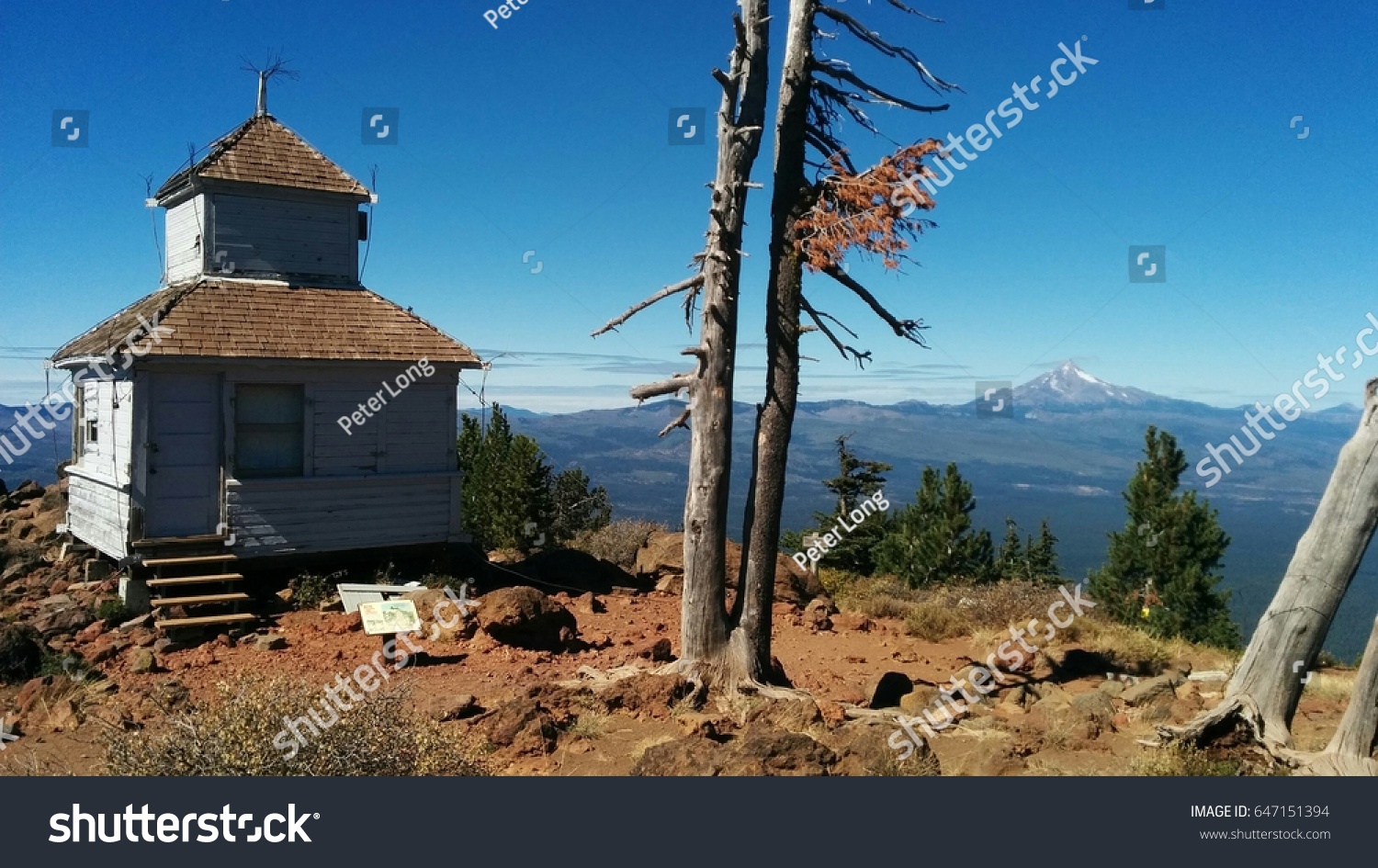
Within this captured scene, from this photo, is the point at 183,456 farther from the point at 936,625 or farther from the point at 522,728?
the point at 936,625

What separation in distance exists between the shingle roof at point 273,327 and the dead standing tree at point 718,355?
5954 millimetres

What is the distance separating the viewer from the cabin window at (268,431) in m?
12.9

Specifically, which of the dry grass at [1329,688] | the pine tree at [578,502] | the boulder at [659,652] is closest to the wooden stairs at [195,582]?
the boulder at [659,652]

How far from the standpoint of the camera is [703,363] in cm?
902

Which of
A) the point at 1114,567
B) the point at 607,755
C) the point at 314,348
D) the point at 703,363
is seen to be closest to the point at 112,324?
the point at 314,348

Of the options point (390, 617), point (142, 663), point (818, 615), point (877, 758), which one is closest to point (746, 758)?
point (877, 758)

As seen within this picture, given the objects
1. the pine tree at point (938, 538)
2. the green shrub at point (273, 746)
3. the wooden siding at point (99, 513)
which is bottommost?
the pine tree at point (938, 538)

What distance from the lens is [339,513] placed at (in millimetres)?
13500

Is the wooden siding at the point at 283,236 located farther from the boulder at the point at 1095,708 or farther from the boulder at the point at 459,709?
the boulder at the point at 1095,708

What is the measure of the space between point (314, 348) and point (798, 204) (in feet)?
24.2

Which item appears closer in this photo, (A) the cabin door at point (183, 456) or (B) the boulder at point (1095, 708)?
(B) the boulder at point (1095, 708)

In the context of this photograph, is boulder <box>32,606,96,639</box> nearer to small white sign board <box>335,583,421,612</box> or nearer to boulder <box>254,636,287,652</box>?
boulder <box>254,636,287,652</box>

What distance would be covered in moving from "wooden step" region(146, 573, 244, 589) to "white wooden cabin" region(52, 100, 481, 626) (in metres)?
0.57

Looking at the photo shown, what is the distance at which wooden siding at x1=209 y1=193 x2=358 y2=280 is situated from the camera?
548 inches
